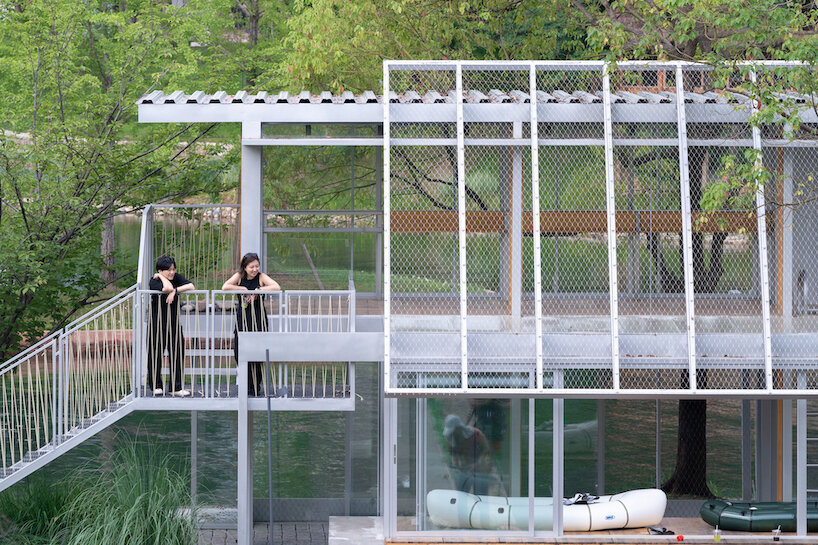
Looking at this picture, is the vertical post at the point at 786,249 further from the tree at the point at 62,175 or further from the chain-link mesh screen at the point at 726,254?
the tree at the point at 62,175

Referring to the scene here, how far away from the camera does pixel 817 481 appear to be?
44.2 ft

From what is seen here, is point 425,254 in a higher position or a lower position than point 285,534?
higher

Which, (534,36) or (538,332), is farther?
(534,36)

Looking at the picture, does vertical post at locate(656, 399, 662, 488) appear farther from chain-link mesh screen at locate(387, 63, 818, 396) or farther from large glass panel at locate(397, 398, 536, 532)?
large glass panel at locate(397, 398, 536, 532)

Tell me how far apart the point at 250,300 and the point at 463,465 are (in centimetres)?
292

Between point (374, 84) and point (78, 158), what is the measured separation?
489 centimetres

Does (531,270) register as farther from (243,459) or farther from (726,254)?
(243,459)

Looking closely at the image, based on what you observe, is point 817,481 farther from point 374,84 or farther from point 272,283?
point 374,84

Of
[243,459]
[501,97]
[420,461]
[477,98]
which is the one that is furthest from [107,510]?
[501,97]

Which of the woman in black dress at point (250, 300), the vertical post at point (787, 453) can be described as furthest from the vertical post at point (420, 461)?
the vertical post at point (787, 453)

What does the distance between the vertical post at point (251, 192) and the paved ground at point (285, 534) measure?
12.5ft

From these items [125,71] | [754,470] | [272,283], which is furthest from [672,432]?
[125,71]

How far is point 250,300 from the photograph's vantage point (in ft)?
36.0

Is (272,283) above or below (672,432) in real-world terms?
above
